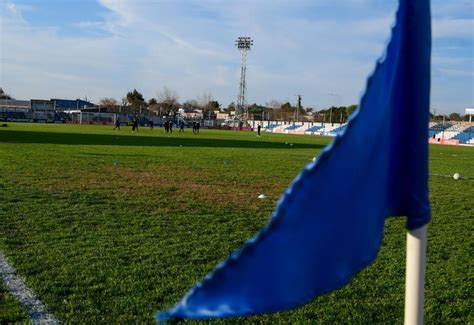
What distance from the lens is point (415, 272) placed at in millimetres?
1504

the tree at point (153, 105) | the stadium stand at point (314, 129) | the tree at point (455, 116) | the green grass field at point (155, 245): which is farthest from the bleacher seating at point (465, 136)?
the tree at point (153, 105)

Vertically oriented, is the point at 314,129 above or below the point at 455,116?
below

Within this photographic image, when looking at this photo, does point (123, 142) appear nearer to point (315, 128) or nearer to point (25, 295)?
point (25, 295)

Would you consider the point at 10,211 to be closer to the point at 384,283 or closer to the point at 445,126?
the point at 384,283

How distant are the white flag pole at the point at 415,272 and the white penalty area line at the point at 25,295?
3.43m

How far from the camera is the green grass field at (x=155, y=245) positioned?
4.70 m

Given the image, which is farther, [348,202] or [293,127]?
[293,127]

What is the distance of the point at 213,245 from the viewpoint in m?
6.87

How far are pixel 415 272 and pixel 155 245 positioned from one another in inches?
219

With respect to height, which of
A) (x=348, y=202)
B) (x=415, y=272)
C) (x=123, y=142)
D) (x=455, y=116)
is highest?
(x=455, y=116)

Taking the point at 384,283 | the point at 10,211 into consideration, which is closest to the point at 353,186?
the point at 384,283

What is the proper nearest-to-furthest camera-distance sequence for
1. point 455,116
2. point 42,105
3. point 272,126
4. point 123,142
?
point 123,142, point 272,126, point 455,116, point 42,105

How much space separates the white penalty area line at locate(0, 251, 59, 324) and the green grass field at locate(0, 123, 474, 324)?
70 mm

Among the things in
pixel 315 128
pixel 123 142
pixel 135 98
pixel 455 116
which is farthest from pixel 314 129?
pixel 135 98
